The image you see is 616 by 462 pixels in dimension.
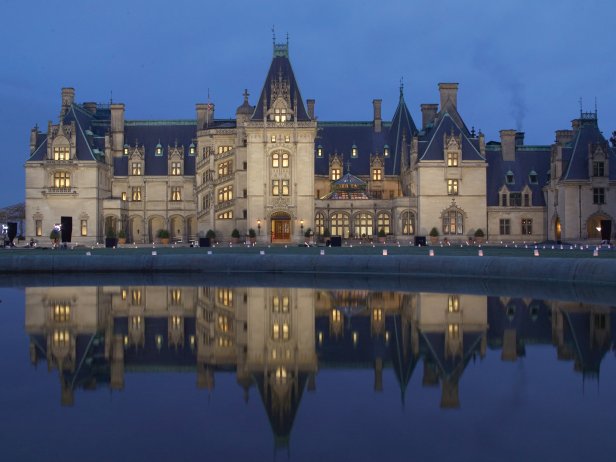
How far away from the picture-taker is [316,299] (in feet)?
104

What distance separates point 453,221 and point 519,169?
1051 centimetres

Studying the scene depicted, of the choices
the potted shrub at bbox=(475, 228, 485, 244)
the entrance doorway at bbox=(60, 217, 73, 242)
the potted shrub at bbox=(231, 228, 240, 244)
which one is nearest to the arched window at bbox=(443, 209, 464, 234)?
the potted shrub at bbox=(475, 228, 485, 244)

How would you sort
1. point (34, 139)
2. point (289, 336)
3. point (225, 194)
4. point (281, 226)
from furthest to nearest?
point (34, 139), point (225, 194), point (281, 226), point (289, 336)

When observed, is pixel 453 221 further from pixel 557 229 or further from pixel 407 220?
pixel 557 229

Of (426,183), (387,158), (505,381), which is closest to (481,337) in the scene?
(505,381)

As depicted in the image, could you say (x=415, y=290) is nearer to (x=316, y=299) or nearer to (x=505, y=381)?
(x=316, y=299)

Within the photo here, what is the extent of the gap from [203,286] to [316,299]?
842 cm

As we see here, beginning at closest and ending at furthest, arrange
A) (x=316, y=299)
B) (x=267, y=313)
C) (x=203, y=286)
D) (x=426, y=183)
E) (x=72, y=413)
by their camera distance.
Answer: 1. (x=72, y=413)
2. (x=267, y=313)
3. (x=316, y=299)
4. (x=203, y=286)
5. (x=426, y=183)

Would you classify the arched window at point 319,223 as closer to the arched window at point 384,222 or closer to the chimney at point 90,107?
the arched window at point 384,222

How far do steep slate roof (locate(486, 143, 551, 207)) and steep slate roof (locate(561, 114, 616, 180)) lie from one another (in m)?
5.52

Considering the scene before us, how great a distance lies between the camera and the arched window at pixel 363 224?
8175 centimetres

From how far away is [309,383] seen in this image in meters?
15.8

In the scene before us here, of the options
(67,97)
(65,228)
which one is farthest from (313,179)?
(67,97)

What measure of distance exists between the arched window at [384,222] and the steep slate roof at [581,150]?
17.8 metres
